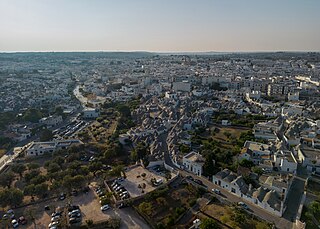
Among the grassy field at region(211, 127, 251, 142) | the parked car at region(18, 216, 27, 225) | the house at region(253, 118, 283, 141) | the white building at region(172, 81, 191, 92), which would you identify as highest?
the white building at region(172, 81, 191, 92)

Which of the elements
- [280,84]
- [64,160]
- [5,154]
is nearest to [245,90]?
[280,84]

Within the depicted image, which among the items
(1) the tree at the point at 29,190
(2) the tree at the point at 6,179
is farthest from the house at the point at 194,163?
(2) the tree at the point at 6,179

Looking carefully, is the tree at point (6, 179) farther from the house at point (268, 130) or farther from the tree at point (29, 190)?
the house at point (268, 130)

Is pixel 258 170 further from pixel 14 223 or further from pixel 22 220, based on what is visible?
pixel 14 223

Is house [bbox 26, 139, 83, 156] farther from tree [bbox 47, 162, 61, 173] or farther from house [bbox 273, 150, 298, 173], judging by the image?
house [bbox 273, 150, 298, 173]

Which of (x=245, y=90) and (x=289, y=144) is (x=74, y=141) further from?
(x=245, y=90)

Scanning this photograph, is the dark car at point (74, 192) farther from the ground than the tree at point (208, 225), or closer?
closer

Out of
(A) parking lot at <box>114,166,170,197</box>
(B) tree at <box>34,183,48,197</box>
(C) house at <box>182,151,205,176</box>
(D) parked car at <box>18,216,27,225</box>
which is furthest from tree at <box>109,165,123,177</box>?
(D) parked car at <box>18,216,27,225</box>

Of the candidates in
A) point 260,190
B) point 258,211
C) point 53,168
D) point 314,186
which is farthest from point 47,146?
point 314,186
